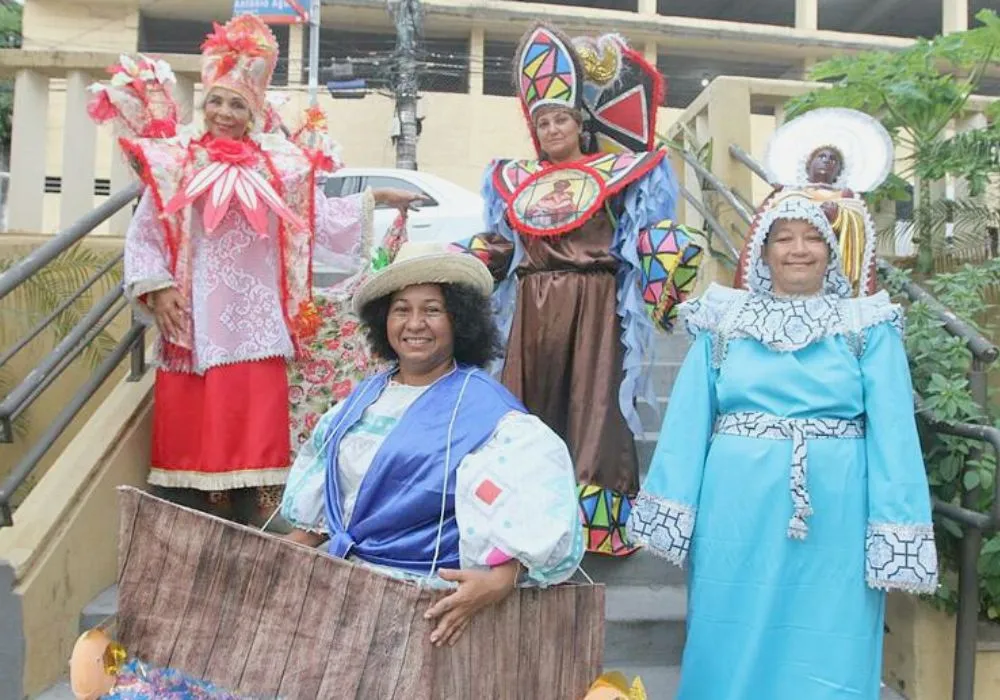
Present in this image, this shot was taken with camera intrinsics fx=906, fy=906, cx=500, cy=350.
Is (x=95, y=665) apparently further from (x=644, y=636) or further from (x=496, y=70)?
(x=496, y=70)

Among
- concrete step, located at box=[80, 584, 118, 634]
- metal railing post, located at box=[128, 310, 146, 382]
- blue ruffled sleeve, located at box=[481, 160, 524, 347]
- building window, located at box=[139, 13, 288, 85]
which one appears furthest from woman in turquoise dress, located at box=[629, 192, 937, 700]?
building window, located at box=[139, 13, 288, 85]

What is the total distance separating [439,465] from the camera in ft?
6.60

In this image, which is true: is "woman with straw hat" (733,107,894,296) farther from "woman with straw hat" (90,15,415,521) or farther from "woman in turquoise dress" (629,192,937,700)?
"woman with straw hat" (90,15,415,521)

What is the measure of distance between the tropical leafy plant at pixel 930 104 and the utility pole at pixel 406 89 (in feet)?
37.5

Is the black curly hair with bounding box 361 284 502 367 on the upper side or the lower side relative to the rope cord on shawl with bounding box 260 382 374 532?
upper

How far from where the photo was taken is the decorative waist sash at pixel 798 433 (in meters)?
2.44

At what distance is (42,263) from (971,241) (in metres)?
4.71

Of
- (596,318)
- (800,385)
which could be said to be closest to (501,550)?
(800,385)

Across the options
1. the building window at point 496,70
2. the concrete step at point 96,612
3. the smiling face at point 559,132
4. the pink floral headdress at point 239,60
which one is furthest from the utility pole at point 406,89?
the concrete step at point 96,612

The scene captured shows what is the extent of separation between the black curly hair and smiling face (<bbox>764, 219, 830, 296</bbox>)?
34.2 inches

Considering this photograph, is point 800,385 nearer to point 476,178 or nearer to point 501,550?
point 501,550

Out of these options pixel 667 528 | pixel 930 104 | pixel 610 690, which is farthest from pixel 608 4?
pixel 610 690

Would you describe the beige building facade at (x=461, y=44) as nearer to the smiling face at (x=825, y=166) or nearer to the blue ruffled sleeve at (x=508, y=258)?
the smiling face at (x=825, y=166)

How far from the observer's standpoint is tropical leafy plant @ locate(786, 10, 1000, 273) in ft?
16.0
